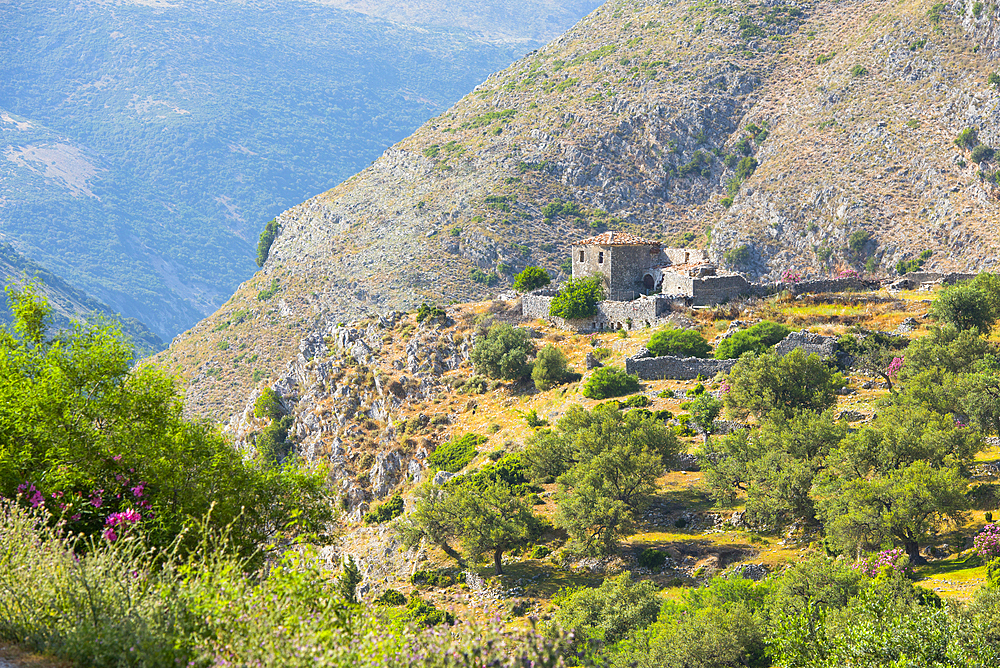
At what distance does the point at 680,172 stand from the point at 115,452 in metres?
119

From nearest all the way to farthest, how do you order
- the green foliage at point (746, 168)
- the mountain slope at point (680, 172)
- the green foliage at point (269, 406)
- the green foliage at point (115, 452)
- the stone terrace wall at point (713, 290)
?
the green foliage at point (115, 452), the stone terrace wall at point (713, 290), the green foliage at point (269, 406), the mountain slope at point (680, 172), the green foliage at point (746, 168)

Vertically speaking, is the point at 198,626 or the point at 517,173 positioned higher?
the point at 517,173

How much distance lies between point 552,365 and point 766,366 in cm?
1445

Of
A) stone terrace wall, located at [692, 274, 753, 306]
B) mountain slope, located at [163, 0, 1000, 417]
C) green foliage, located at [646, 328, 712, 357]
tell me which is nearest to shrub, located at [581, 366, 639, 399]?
green foliage, located at [646, 328, 712, 357]

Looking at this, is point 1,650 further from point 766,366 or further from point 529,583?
point 766,366

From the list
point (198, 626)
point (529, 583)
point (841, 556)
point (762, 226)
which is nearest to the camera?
point (198, 626)

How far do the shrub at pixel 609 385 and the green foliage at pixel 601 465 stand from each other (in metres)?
4.25

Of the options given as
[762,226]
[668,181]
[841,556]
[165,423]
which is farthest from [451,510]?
[668,181]

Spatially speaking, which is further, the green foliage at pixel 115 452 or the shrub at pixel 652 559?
the shrub at pixel 652 559

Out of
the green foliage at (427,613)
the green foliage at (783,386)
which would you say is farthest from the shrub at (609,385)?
the green foliage at (427,613)

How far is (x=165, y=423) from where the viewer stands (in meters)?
21.2

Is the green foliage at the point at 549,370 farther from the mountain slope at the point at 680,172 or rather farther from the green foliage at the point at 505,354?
the mountain slope at the point at 680,172

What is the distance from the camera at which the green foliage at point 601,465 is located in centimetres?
3553

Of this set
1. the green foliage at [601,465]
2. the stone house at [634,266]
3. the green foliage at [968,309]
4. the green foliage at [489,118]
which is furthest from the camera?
the green foliage at [489,118]
